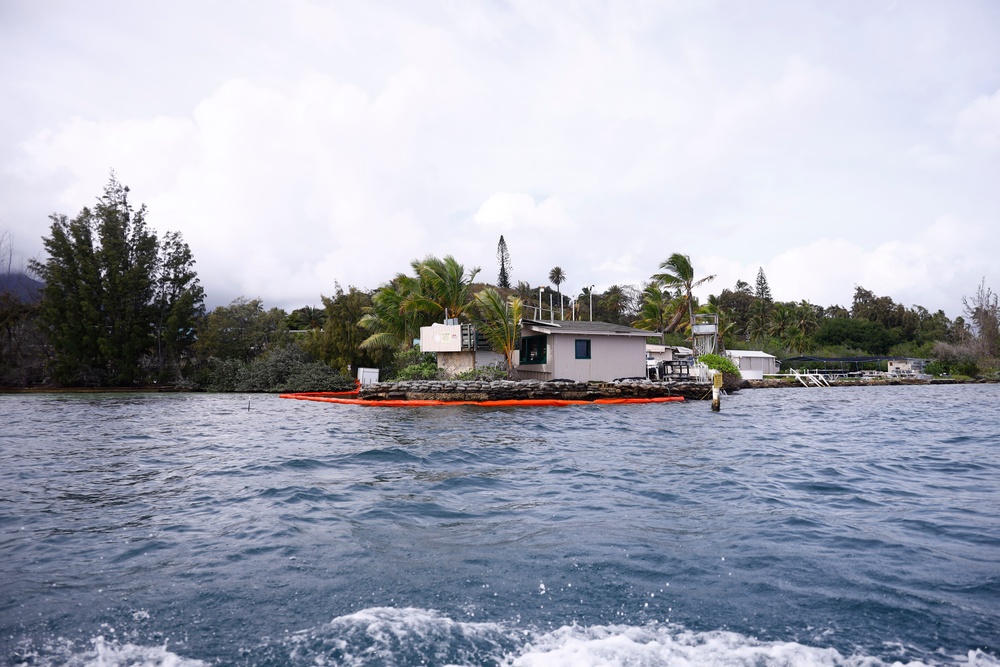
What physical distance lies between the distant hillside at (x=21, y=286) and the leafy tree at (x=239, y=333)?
32.5 ft

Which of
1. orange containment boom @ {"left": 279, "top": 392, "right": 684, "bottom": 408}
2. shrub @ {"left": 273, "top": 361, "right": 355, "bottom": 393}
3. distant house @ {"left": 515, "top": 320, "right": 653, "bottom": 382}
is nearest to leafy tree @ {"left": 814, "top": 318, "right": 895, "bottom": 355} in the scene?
distant house @ {"left": 515, "top": 320, "right": 653, "bottom": 382}

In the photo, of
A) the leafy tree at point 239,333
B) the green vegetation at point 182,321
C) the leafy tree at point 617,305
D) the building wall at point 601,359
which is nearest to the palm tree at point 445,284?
the green vegetation at point 182,321

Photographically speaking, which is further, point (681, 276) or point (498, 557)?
point (681, 276)

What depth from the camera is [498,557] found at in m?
4.61

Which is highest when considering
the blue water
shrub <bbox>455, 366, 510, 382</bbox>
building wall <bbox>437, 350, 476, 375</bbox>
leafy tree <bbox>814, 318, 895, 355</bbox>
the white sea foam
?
leafy tree <bbox>814, 318, 895, 355</bbox>

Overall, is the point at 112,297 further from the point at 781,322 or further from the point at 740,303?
the point at 740,303

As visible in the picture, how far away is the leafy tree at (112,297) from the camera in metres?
32.4

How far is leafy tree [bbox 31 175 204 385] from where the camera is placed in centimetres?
3241

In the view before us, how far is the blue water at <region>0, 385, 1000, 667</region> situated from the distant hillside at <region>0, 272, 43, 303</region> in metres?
32.8

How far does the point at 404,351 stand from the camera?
92.5 feet

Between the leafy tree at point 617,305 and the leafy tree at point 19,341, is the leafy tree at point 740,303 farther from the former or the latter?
the leafy tree at point 19,341

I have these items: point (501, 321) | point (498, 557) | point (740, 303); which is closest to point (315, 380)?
point (501, 321)

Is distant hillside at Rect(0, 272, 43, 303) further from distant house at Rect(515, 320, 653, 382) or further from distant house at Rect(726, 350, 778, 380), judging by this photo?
distant house at Rect(726, 350, 778, 380)

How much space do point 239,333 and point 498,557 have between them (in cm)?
3522
